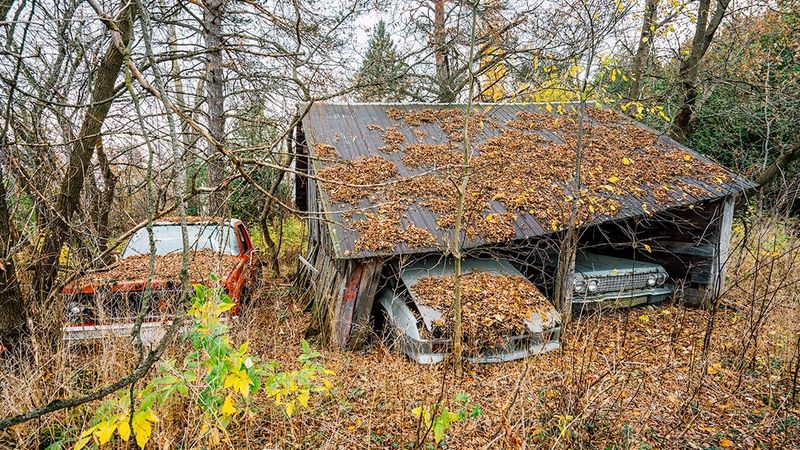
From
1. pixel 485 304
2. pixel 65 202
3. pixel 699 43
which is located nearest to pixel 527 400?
pixel 485 304

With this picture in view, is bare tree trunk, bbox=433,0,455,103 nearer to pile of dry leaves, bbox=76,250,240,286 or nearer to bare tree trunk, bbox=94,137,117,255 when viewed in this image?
pile of dry leaves, bbox=76,250,240,286

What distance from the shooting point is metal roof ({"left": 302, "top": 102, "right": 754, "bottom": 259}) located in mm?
5266

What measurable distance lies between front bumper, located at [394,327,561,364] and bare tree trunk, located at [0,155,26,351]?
3.65 meters

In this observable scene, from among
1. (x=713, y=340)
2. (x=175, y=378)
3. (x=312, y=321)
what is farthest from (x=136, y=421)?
(x=713, y=340)

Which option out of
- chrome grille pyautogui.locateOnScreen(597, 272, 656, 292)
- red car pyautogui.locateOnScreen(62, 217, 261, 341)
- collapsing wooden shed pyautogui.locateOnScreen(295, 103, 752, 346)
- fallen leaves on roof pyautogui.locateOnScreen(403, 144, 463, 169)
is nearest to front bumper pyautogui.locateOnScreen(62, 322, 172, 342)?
red car pyautogui.locateOnScreen(62, 217, 261, 341)

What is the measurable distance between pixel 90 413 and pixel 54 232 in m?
1.84

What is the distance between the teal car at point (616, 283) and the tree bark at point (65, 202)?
21.0ft

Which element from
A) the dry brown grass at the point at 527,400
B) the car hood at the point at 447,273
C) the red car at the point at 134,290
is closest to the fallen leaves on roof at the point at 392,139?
the car hood at the point at 447,273

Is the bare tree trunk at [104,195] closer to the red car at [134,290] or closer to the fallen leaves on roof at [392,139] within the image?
the red car at [134,290]

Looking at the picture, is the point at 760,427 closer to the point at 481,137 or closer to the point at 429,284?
the point at 429,284

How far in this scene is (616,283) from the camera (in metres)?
6.61

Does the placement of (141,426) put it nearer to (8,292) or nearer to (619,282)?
(8,292)

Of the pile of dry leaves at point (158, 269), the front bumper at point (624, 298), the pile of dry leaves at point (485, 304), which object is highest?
the pile of dry leaves at point (158, 269)

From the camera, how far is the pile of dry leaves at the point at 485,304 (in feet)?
15.6
